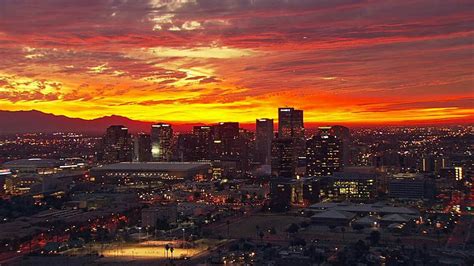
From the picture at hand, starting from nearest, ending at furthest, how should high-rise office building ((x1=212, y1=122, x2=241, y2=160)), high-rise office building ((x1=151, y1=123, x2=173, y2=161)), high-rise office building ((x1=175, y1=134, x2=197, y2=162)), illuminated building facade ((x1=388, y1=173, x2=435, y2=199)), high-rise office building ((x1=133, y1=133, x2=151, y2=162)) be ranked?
illuminated building facade ((x1=388, y1=173, x2=435, y2=199))
high-rise office building ((x1=212, y1=122, x2=241, y2=160))
high-rise office building ((x1=175, y1=134, x2=197, y2=162))
high-rise office building ((x1=151, y1=123, x2=173, y2=161))
high-rise office building ((x1=133, y1=133, x2=151, y2=162))

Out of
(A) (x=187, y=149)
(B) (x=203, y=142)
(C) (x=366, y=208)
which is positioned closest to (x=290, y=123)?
(B) (x=203, y=142)

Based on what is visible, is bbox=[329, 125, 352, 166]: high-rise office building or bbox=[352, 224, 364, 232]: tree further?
bbox=[329, 125, 352, 166]: high-rise office building

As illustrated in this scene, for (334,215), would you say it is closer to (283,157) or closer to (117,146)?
(283,157)

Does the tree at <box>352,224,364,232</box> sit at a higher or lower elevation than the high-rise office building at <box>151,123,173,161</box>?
lower

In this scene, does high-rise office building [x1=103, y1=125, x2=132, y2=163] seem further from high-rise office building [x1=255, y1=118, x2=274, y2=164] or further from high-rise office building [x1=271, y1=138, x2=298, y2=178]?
high-rise office building [x1=271, y1=138, x2=298, y2=178]

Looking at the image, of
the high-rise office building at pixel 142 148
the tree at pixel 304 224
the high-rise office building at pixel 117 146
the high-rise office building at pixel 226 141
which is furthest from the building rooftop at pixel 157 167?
the tree at pixel 304 224

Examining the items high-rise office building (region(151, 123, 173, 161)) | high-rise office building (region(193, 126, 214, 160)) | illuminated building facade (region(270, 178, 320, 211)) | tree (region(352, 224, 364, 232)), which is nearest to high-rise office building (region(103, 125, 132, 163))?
high-rise office building (region(151, 123, 173, 161))

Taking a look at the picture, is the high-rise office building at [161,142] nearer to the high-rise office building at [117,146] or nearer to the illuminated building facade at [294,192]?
the high-rise office building at [117,146]
